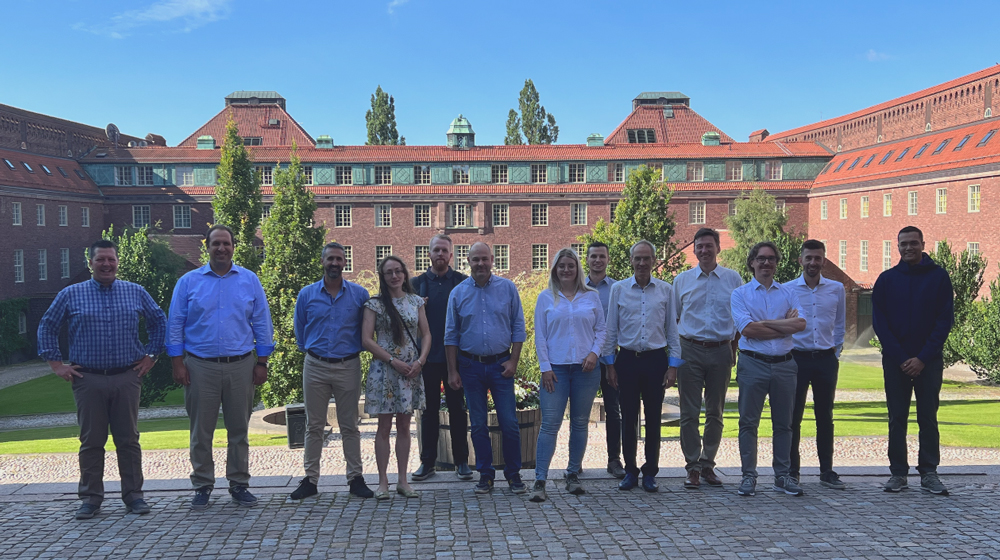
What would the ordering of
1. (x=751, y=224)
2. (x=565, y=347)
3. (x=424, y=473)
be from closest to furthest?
(x=565, y=347) → (x=424, y=473) → (x=751, y=224)

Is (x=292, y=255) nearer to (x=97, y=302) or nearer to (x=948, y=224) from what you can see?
(x=97, y=302)

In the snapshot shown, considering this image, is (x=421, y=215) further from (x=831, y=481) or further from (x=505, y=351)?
(x=831, y=481)

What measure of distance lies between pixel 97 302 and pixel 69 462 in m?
5.17

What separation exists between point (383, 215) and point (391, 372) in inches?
1717

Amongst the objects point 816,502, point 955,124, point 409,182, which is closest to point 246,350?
point 816,502

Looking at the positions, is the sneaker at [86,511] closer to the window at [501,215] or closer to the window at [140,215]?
the window at [501,215]

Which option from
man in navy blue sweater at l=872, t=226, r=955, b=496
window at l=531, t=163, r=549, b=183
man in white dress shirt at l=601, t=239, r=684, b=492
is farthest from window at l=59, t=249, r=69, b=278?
man in navy blue sweater at l=872, t=226, r=955, b=496

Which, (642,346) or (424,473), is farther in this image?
(424,473)

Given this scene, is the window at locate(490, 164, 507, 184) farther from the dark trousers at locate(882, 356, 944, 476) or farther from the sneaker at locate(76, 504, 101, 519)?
the sneaker at locate(76, 504, 101, 519)

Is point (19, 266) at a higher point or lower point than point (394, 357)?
higher

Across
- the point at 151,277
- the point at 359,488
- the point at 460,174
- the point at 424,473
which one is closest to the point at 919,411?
the point at 424,473

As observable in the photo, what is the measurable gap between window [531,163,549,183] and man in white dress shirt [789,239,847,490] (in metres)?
43.8

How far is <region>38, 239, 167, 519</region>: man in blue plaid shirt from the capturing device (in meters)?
6.70

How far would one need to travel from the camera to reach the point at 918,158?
43406 millimetres
